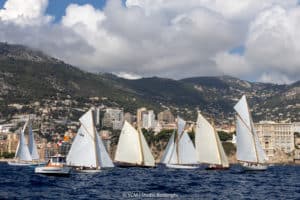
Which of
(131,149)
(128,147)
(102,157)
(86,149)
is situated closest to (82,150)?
(86,149)

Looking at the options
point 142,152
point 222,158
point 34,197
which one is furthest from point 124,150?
point 34,197

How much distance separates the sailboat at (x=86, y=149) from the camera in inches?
3846

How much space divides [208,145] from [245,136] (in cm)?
982

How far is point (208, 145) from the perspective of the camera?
408 feet

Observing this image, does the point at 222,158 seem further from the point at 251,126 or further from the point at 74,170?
the point at 74,170

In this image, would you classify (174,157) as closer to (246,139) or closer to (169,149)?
(169,149)

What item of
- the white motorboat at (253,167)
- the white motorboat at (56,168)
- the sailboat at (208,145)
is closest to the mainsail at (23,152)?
the sailboat at (208,145)

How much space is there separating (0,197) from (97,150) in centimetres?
4719

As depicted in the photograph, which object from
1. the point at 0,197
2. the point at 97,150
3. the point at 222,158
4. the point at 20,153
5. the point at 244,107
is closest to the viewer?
the point at 0,197

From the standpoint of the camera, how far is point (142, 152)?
468 feet

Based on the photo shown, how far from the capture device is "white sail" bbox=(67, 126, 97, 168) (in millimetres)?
97500

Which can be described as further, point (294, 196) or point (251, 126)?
point (251, 126)

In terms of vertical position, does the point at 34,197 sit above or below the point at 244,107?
below

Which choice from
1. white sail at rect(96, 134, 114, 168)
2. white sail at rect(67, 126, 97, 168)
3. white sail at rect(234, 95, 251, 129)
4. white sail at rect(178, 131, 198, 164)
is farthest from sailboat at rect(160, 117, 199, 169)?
white sail at rect(67, 126, 97, 168)
